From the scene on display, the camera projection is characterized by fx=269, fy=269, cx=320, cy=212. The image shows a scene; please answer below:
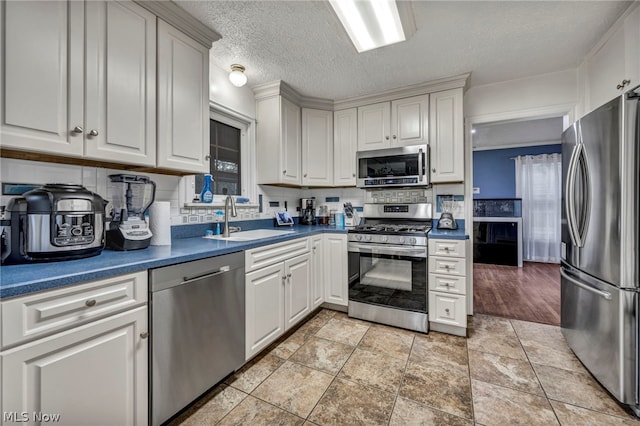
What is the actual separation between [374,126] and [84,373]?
115 inches

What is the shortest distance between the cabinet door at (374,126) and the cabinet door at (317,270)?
118 centimetres

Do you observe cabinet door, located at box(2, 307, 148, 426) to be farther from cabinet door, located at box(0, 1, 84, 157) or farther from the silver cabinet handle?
the silver cabinet handle

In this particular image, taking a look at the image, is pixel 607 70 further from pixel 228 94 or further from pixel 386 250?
pixel 228 94

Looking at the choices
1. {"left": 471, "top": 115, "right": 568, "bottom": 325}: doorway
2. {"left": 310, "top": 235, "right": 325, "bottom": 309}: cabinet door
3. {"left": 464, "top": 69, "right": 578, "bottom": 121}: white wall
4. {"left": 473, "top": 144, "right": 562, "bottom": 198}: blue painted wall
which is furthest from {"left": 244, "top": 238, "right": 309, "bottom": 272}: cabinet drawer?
{"left": 473, "top": 144, "right": 562, "bottom": 198}: blue painted wall

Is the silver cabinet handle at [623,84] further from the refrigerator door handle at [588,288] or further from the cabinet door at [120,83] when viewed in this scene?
the cabinet door at [120,83]

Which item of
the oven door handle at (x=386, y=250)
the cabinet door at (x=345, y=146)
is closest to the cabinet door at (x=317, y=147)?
the cabinet door at (x=345, y=146)

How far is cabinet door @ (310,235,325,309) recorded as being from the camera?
2701 mm

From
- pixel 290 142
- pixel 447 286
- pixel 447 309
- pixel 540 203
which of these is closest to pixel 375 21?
pixel 290 142

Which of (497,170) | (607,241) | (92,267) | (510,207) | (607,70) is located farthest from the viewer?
(497,170)

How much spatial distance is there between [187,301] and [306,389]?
0.92 m

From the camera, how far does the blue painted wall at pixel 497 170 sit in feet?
18.2

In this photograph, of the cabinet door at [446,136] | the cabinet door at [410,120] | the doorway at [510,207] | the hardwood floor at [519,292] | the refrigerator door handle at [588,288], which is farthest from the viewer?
the doorway at [510,207]

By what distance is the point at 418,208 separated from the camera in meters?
2.96

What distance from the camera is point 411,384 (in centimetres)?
173
